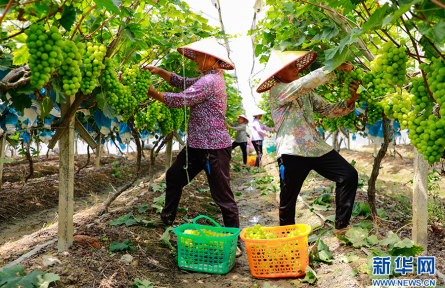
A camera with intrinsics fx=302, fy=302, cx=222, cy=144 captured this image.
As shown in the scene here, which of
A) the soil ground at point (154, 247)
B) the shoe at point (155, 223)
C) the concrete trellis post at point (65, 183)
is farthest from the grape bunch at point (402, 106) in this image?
the shoe at point (155, 223)

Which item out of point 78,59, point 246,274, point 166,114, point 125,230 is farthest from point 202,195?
point 78,59

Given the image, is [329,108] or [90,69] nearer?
[90,69]

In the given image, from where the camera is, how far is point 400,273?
188cm

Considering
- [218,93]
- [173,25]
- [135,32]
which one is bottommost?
[218,93]

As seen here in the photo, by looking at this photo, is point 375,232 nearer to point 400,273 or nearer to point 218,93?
point 400,273

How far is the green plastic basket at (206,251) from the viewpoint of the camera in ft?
7.75


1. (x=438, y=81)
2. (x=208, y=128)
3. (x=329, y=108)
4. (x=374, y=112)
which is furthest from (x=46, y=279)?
(x=374, y=112)

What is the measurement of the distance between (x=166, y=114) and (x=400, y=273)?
8.72 ft

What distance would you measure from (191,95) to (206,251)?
1284mm

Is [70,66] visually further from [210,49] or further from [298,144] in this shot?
[298,144]

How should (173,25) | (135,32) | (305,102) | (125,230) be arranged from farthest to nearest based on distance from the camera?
(173,25), (125,230), (305,102), (135,32)

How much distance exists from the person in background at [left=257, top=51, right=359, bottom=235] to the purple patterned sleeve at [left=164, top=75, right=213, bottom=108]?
49 centimetres

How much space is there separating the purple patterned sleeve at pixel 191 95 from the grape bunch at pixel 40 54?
4.14 ft

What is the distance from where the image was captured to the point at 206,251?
2430 mm
